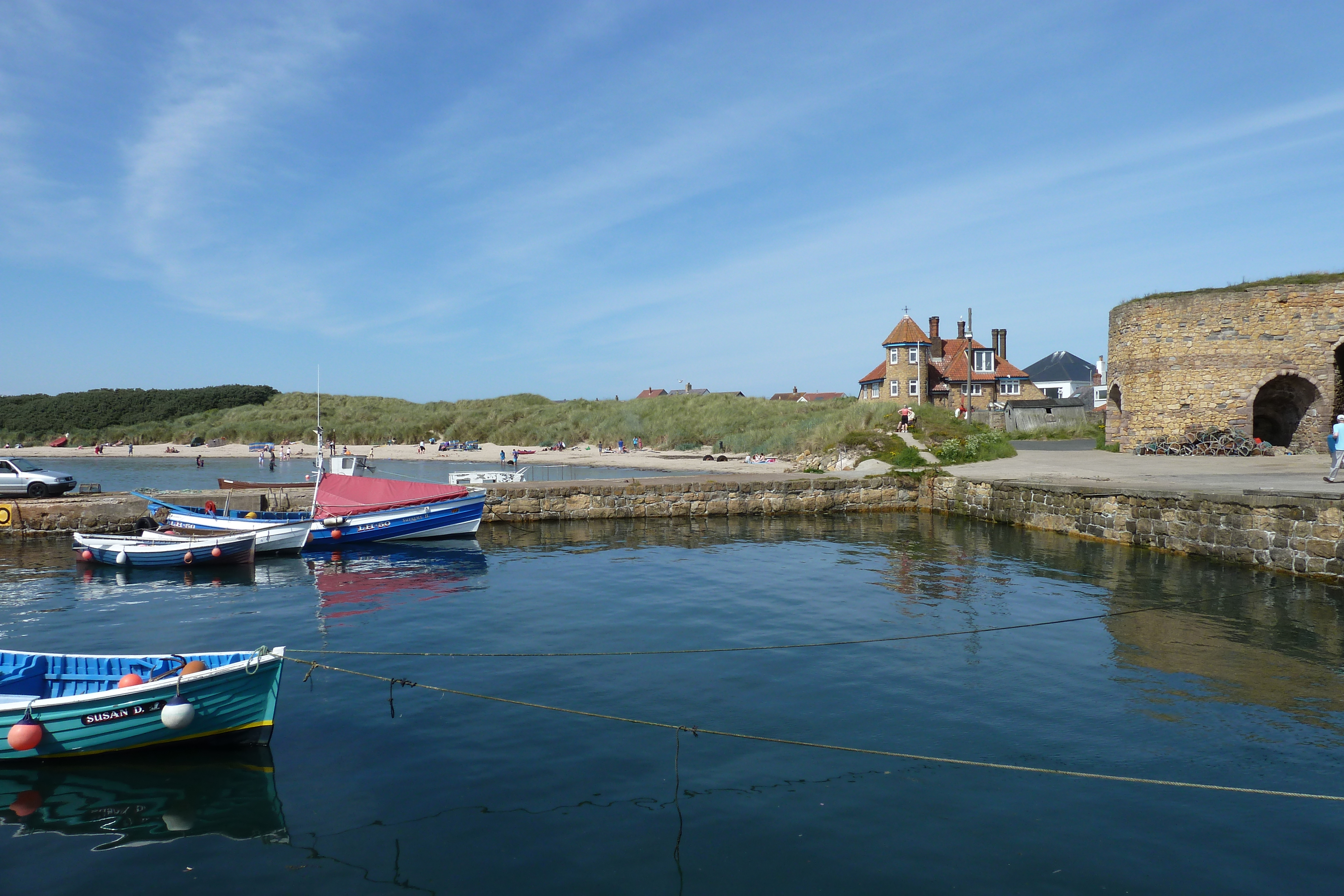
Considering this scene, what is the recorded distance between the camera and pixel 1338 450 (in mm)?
16688

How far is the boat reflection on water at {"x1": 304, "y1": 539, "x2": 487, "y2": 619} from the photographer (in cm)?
1455

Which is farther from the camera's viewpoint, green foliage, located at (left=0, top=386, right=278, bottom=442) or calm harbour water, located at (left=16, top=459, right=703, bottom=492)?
green foliage, located at (left=0, top=386, right=278, bottom=442)

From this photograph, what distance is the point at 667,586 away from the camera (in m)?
15.3

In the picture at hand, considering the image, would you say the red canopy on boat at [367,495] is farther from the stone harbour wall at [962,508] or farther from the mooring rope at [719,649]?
the mooring rope at [719,649]

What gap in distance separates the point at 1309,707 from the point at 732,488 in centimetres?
1880

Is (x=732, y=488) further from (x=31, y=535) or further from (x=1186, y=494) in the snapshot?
(x=31, y=535)

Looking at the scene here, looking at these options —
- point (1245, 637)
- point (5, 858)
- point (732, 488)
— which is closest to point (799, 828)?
point (5, 858)

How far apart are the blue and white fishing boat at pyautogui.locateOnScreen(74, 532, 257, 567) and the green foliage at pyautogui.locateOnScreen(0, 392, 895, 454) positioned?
27536mm

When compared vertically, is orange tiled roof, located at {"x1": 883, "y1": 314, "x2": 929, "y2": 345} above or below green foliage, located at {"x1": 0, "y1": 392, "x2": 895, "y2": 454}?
above

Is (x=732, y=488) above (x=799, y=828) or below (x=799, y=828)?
above

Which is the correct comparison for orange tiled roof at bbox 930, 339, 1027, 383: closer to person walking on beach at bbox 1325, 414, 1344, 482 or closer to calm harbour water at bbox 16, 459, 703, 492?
calm harbour water at bbox 16, 459, 703, 492

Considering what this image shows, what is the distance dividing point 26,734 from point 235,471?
4357cm

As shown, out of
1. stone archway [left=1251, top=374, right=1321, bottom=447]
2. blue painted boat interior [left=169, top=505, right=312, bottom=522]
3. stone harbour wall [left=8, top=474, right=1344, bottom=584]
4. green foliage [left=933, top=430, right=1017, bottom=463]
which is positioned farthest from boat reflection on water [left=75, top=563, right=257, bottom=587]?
stone archway [left=1251, top=374, right=1321, bottom=447]

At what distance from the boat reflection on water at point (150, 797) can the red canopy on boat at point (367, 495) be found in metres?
13.4
